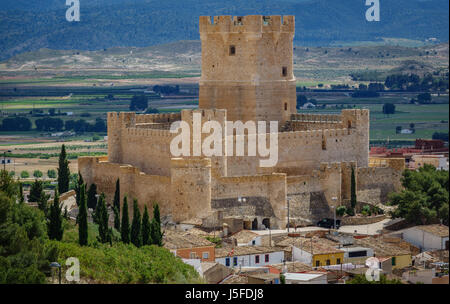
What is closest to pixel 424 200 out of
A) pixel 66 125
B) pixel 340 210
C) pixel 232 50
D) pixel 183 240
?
pixel 340 210

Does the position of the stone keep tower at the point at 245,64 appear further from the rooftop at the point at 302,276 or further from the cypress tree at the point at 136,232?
the rooftop at the point at 302,276

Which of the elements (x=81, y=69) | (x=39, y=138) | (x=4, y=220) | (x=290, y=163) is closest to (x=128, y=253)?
(x=4, y=220)

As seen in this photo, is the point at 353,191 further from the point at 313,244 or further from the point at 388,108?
the point at 388,108

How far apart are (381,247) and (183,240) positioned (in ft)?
23.6

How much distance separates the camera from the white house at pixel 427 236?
44.4m

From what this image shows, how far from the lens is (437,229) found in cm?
4556

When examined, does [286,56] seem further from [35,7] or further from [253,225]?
[35,7]

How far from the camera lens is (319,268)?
39.3m

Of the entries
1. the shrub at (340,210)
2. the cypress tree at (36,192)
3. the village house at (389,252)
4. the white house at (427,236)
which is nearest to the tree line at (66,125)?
the cypress tree at (36,192)

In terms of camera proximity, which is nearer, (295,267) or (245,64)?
(295,267)

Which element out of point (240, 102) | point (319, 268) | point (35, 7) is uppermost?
point (35, 7)

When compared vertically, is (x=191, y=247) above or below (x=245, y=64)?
below
